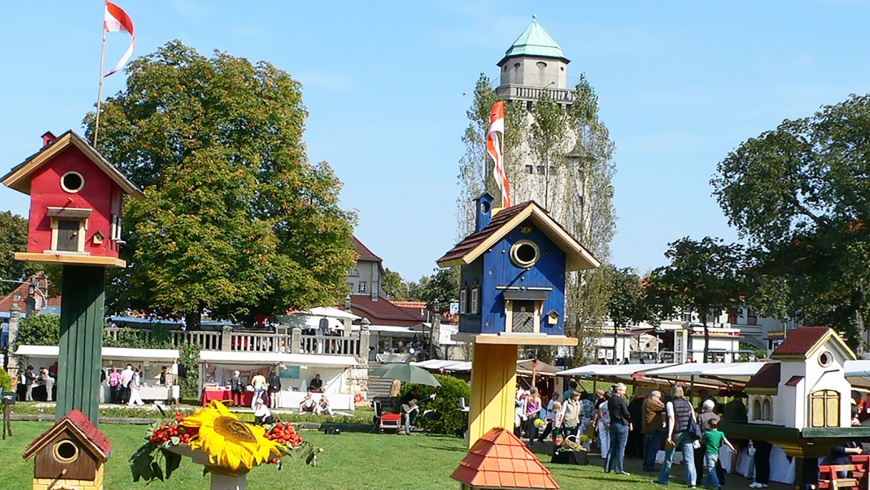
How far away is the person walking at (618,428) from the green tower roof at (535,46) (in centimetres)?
6362

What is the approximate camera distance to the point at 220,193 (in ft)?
136

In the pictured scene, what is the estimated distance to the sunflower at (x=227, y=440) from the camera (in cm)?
942

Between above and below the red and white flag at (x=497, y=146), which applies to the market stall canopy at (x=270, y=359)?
below

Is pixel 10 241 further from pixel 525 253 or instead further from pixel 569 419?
pixel 525 253

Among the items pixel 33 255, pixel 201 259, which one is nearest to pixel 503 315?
pixel 33 255

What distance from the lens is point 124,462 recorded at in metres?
19.7

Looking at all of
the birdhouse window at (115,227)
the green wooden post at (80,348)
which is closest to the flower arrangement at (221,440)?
the green wooden post at (80,348)

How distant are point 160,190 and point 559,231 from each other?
3211cm

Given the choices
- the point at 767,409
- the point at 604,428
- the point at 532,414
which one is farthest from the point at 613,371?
the point at 767,409

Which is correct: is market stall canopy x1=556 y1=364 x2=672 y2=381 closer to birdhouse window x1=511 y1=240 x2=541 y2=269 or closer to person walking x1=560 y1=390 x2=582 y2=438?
person walking x1=560 y1=390 x2=582 y2=438

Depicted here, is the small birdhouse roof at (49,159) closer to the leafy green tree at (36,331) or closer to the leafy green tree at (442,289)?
the leafy green tree at (36,331)

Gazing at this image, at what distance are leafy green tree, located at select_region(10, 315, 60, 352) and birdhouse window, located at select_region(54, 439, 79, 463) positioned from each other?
103 ft

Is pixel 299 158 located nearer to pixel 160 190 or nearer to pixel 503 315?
pixel 160 190

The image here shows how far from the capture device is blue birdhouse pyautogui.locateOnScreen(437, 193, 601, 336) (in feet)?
38.2
